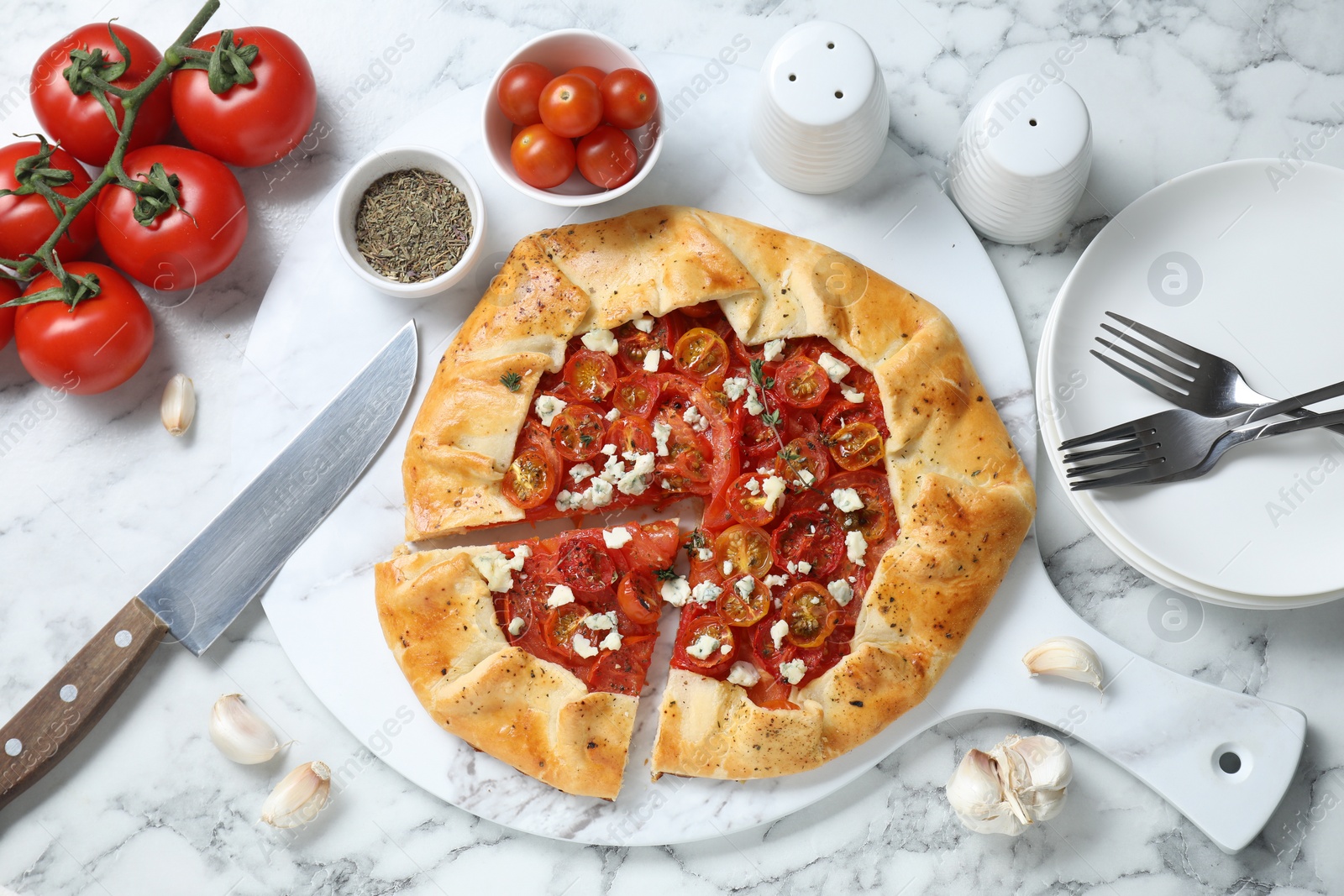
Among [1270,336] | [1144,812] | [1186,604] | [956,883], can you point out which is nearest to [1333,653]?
[1186,604]

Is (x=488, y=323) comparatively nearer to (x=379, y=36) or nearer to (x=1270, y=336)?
(x=379, y=36)

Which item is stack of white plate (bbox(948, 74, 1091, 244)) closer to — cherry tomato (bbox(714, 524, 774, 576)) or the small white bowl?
cherry tomato (bbox(714, 524, 774, 576))

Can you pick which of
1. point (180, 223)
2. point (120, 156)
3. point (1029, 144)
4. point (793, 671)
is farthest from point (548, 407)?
point (1029, 144)

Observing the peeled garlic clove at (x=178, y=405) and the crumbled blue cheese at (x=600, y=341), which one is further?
the peeled garlic clove at (x=178, y=405)

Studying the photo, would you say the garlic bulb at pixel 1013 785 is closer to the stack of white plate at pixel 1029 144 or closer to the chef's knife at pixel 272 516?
the stack of white plate at pixel 1029 144

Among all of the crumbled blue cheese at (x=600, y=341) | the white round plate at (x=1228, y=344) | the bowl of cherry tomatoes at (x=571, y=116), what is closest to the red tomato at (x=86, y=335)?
the bowl of cherry tomatoes at (x=571, y=116)

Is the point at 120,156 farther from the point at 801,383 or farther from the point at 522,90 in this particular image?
the point at 801,383
